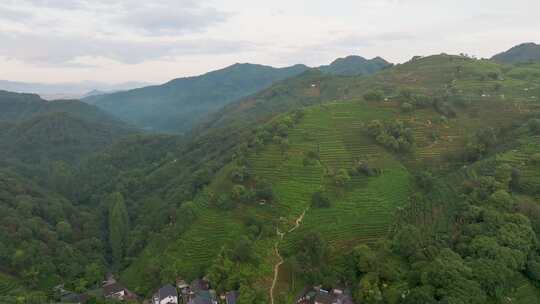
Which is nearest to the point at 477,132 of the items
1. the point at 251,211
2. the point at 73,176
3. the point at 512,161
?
the point at 512,161

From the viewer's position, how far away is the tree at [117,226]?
40438 millimetres

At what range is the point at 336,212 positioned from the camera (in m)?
34.2

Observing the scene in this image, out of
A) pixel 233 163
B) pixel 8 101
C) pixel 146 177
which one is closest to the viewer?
pixel 233 163

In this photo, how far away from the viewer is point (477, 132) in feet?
142

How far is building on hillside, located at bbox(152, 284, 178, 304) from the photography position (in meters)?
28.2

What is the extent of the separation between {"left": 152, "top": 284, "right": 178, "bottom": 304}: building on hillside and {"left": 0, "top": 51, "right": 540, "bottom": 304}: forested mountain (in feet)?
3.74

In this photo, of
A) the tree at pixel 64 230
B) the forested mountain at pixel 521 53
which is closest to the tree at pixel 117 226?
the tree at pixel 64 230

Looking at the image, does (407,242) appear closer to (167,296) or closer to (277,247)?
(277,247)

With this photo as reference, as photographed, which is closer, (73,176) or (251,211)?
(251,211)

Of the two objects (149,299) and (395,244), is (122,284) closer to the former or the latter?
(149,299)

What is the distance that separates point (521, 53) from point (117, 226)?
145 m

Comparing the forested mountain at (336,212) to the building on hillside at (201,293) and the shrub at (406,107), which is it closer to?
the shrub at (406,107)

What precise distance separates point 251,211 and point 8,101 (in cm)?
13768

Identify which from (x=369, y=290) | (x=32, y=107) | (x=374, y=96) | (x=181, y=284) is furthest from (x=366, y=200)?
(x=32, y=107)
